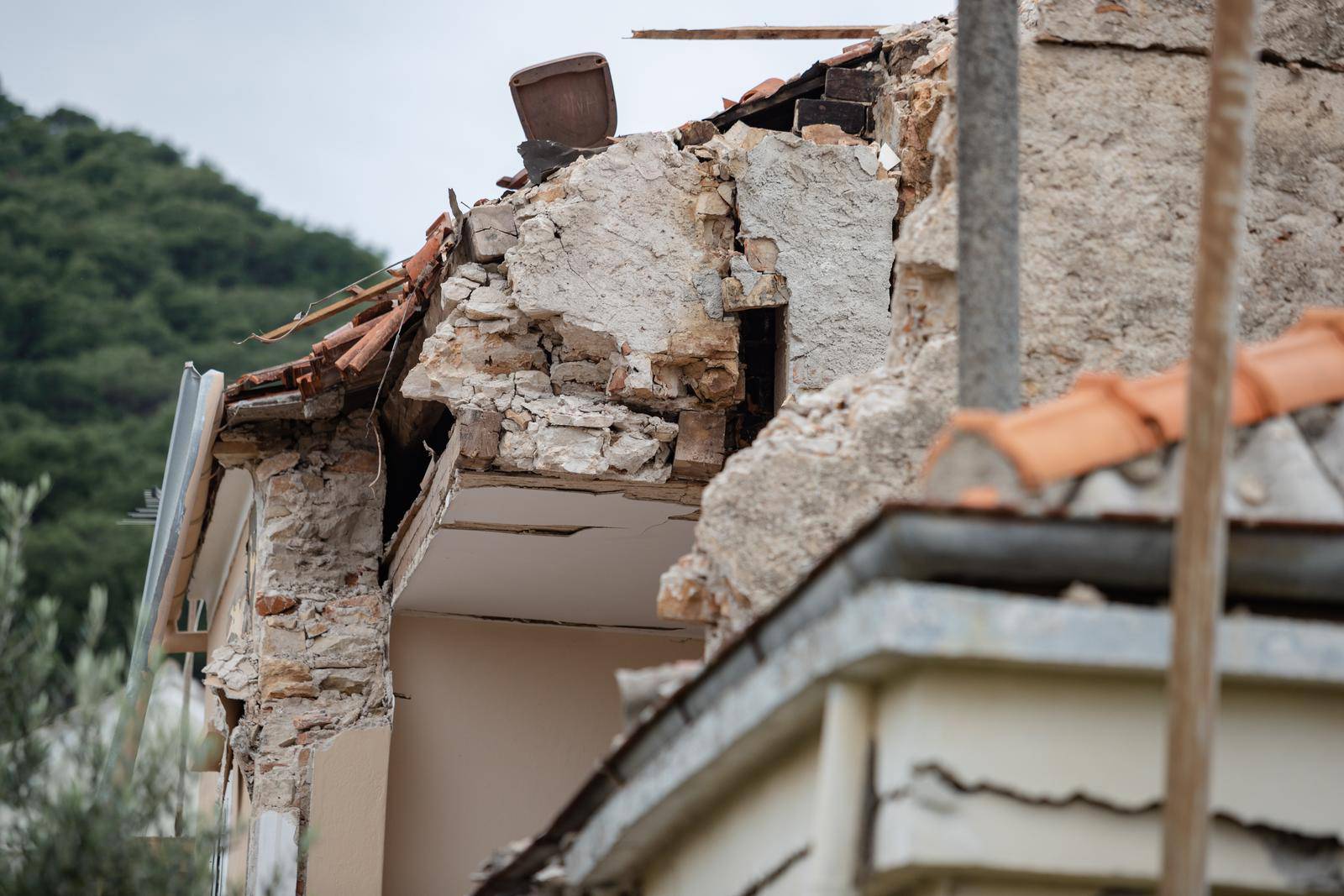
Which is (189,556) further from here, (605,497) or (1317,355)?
(1317,355)

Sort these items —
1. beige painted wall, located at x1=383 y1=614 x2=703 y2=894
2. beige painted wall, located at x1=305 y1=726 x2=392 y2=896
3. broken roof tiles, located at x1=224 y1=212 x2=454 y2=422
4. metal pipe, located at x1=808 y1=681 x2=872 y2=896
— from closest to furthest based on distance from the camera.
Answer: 1. metal pipe, located at x1=808 y1=681 x2=872 y2=896
2. broken roof tiles, located at x1=224 y1=212 x2=454 y2=422
3. beige painted wall, located at x1=305 y1=726 x2=392 y2=896
4. beige painted wall, located at x1=383 y1=614 x2=703 y2=894

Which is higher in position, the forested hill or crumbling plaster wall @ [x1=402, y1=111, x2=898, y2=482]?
the forested hill

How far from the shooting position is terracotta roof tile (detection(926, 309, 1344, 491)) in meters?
2.01

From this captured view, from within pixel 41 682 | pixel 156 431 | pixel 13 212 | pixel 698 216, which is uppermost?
pixel 13 212

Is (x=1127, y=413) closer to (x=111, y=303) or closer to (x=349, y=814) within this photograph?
(x=349, y=814)

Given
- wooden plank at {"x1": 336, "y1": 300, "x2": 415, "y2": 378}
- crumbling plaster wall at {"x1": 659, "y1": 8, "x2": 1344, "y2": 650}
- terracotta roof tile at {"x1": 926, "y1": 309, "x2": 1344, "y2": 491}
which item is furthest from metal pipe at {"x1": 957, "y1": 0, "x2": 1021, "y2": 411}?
wooden plank at {"x1": 336, "y1": 300, "x2": 415, "y2": 378}

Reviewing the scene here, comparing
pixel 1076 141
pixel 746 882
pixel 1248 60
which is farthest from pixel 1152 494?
pixel 1076 141

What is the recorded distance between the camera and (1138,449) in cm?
204

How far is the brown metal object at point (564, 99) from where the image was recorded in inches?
220

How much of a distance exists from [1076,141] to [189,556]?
18.2 feet

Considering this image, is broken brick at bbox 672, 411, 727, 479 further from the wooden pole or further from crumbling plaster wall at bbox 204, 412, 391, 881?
the wooden pole

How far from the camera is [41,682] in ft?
11.9

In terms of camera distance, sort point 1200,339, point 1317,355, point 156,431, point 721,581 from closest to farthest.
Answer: point 1200,339, point 1317,355, point 721,581, point 156,431

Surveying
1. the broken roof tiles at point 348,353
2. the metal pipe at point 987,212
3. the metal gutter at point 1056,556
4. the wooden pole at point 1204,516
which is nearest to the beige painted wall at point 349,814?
the broken roof tiles at point 348,353
